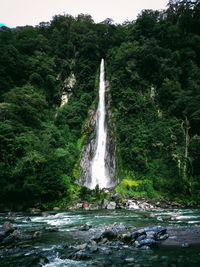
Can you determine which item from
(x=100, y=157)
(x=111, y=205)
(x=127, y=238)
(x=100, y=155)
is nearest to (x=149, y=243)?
(x=127, y=238)

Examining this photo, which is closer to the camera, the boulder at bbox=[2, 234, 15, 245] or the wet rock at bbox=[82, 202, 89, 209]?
the boulder at bbox=[2, 234, 15, 245]

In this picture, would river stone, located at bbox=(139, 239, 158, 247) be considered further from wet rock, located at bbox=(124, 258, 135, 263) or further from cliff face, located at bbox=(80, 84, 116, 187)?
cliff face, located at bbox=(80, 84, 116, 187)

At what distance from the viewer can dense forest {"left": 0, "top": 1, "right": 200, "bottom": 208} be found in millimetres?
20516

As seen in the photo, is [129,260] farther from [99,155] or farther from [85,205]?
[99,155]

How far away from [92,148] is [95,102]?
10.1m

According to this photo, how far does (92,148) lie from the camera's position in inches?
1190

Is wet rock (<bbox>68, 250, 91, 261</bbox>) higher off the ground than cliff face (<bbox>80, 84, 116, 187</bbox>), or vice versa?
cliff face (<bbox>80, 84, 116, 187</bbox>)

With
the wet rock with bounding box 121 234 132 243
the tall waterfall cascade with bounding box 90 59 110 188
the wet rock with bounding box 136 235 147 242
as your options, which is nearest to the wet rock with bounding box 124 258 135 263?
the wet rock with bounding box 136 235 147 242

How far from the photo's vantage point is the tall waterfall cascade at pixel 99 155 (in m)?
26.8

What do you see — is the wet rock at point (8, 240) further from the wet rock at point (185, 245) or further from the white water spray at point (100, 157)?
the white water spray at point (100, 157)

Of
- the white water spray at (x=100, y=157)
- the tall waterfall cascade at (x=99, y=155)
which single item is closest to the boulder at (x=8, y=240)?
the tall waterfall cascade at (x=99, y=155)

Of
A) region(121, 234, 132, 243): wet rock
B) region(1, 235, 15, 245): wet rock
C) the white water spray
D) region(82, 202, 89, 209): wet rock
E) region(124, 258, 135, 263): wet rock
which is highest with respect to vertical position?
the white water spray

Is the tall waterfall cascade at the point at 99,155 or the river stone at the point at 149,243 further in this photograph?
the tall waterfall cascade at the point at 99,155

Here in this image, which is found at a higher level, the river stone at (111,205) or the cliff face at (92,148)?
the cliff face at (92,148)
